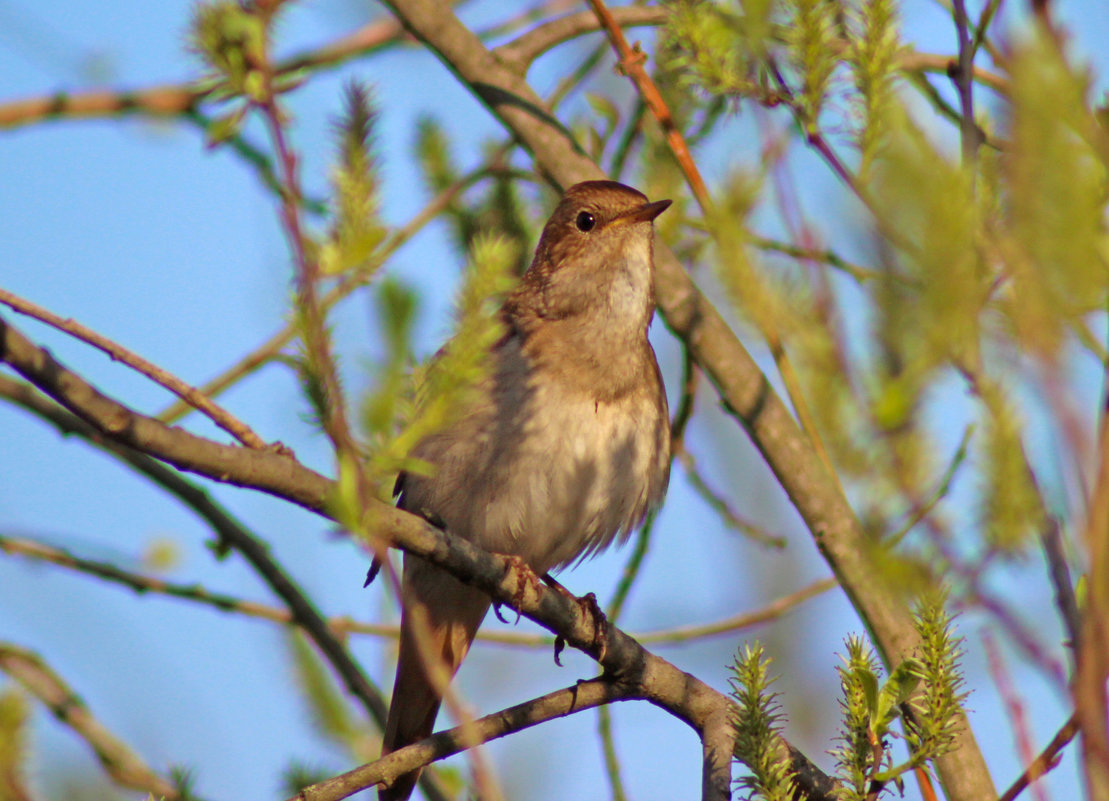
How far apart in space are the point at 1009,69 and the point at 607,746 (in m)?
3.41

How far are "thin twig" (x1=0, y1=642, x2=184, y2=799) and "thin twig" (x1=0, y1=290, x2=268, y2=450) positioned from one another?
2493 mm

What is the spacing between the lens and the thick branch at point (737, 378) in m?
3.66

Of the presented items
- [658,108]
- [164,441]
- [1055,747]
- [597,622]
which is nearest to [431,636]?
[597,622]

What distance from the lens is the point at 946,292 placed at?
1.35 meters

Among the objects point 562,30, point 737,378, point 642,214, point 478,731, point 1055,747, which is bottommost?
point 1055,747

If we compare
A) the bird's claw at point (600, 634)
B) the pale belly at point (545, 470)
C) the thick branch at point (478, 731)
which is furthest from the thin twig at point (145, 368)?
the pale belly at point (545, 470)

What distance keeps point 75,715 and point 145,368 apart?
285 centimetres

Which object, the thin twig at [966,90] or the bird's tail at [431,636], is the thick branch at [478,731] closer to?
the bird's tail at [431,636]

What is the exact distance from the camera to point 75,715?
4625 mm

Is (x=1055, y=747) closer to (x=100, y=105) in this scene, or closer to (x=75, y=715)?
(x=75, y=715)

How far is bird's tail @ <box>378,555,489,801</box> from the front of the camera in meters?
5.46

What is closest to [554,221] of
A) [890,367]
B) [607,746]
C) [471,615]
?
[471,615]

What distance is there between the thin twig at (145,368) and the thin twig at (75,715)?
249cm

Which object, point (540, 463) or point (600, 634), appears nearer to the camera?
point (600, 634)
